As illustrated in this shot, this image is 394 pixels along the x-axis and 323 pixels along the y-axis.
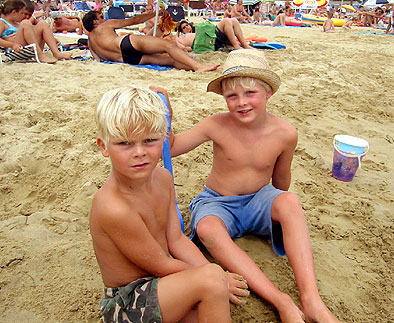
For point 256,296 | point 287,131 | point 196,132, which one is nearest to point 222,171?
point 196,132

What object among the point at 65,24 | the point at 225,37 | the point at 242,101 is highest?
the point at 242,101

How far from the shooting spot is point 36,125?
124 inches

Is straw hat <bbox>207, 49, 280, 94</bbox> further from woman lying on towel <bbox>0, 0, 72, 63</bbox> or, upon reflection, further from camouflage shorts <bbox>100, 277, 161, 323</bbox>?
woman lying on towel <bbox>0, 0, 72, 63</bbox>

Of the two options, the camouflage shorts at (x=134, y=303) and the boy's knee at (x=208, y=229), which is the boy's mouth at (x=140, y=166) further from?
the boy's knee at (x=208, y=229)

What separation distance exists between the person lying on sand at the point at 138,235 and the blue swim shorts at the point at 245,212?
1.79 feet

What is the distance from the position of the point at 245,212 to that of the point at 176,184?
2.44ft

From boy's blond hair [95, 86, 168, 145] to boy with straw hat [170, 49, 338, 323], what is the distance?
73 cm

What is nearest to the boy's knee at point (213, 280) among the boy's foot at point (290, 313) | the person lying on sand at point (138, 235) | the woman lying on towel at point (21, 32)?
the person lying on sand at point (138, 235)

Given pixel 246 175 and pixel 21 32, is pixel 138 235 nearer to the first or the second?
pixel 246 175

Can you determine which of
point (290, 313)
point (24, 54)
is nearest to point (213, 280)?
point (290, 313)

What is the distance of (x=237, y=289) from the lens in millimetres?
1497

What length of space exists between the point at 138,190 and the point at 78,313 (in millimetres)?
673

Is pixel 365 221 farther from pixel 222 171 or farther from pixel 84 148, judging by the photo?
pixel 84 148

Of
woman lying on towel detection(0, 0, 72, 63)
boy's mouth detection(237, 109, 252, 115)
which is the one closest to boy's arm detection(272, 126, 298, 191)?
boy's mouth detection(237, 109, 252, 115)
